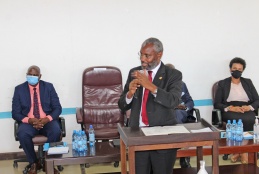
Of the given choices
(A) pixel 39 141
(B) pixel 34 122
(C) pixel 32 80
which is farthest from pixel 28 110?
(A) pixel 39 141

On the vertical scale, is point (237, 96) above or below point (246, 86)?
below

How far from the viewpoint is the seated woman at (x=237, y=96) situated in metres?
5.24

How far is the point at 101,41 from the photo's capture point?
17.9 ft

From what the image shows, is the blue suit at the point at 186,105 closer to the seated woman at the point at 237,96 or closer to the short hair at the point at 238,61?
the seated woman at the point at 237,96

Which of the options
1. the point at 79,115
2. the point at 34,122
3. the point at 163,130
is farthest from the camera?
the point at 79,115

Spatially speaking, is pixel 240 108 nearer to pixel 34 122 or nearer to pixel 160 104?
pixel 34 122

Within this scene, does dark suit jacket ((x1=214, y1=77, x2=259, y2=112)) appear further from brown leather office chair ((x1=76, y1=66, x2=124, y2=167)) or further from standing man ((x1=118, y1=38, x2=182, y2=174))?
standing man ((x1=118, y1=38, x2=182, y2=174))

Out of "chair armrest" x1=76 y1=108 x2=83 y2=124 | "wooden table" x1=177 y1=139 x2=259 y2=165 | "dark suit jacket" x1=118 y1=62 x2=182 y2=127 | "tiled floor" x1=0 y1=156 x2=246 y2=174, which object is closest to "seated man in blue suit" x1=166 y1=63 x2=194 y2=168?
"tiled floor" x1=0 y1=156 x2=246 y2=174

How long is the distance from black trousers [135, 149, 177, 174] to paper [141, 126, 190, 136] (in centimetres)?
16

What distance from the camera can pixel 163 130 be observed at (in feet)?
8.73

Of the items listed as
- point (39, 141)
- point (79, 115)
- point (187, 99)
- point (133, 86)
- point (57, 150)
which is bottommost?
point (39, 141)

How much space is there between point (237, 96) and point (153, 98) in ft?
9.30

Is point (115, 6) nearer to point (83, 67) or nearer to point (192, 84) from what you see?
point (83, 67)

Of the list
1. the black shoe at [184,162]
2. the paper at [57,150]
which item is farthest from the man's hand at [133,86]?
the black shoe at [184,162]
